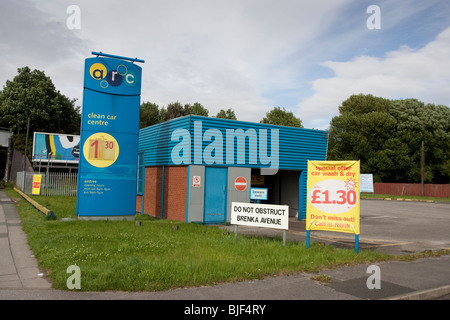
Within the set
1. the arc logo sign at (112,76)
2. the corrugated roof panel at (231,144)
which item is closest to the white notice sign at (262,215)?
the corrugated roof panel at (231,144)

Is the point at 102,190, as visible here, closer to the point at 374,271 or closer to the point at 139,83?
the point at 139,83

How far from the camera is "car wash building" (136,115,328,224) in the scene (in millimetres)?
15383

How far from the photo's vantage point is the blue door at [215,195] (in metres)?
15.6

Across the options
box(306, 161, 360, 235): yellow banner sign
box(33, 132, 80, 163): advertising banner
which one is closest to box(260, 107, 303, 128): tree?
box(33, 132, 80, 163): advertising banner

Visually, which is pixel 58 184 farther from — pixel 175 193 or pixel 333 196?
pixel 333 196

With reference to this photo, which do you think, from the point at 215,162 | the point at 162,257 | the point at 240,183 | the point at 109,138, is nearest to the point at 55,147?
the point at 109,138

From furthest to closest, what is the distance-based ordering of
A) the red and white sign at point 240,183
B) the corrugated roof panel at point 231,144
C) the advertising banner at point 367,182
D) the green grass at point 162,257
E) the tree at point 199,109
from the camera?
1. the tree at point 199,109
2. the advertising banner at point 367,182
3. the red and white sign at point 240,183
4. the corrugated roof panel at point 231,144
5. the green grass at point 162,257

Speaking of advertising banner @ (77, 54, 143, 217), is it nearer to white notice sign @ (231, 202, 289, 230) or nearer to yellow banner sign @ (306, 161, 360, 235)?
white notice sign @ (231, 202, 289, 230)

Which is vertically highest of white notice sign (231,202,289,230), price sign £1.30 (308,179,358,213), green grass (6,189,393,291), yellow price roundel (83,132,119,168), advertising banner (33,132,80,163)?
advertising banner (33,132,80,163)

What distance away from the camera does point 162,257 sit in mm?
8031

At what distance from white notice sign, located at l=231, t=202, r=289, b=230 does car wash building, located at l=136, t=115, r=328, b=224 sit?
486 centimetres

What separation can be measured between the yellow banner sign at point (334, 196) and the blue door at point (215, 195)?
6.45 meters

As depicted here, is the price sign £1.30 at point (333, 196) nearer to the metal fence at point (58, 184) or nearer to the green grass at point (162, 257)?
the green grass at point (162, 257)

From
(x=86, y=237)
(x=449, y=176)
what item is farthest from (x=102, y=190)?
(x=449, y=176)
